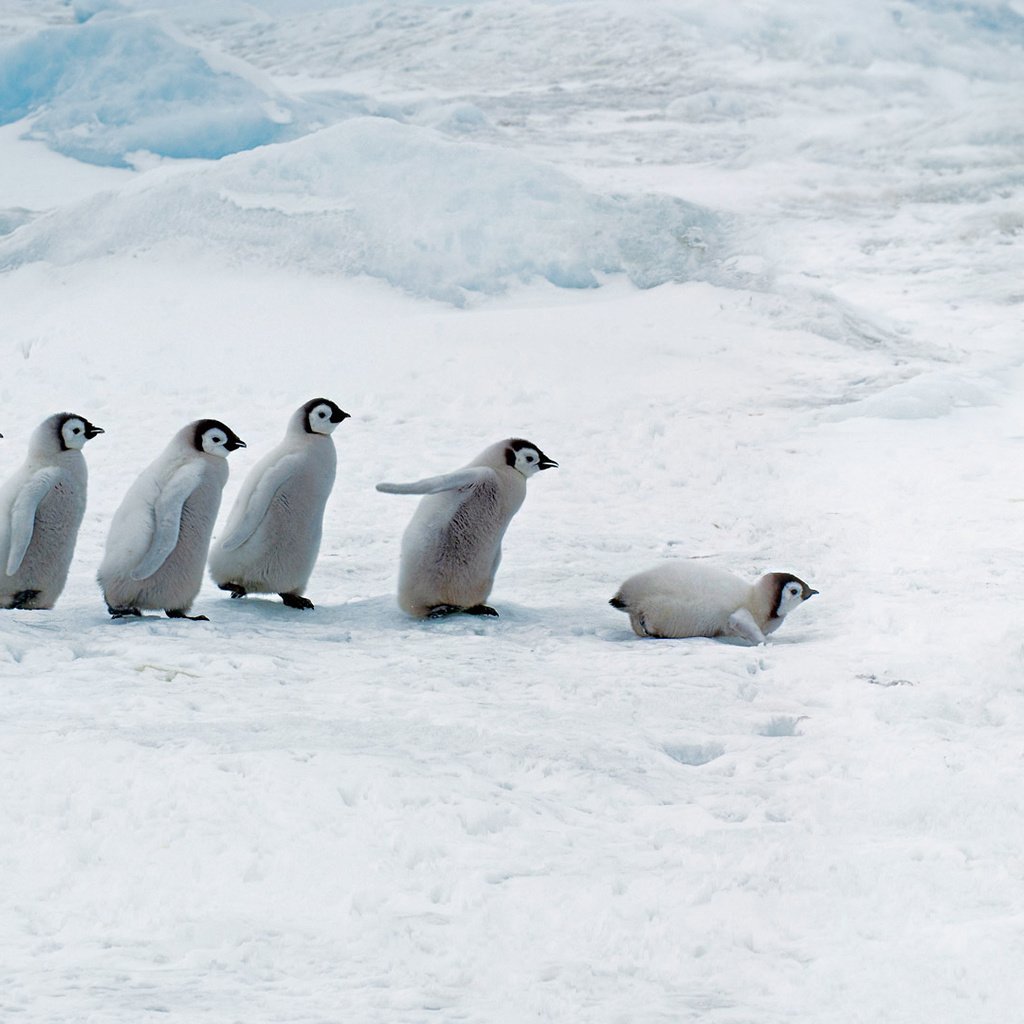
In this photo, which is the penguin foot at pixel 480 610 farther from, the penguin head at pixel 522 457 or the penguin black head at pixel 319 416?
the penguin black head at pixel 319 416

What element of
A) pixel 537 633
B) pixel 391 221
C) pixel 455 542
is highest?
pixel 391 221

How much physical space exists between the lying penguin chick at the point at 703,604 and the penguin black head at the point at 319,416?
3.70 feet

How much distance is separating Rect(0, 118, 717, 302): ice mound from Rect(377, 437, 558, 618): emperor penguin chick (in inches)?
242

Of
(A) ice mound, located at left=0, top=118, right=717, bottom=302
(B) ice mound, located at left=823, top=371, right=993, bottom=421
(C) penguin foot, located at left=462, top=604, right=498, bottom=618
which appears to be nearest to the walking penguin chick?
(C) penguin foot, located at left=462, top=604, right=498, bottom=618

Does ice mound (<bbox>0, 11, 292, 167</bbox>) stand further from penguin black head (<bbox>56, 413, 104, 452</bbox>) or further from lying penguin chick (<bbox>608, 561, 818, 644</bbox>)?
lying penguin chick (<bbox>608, 561, 818, 644</bbox>)

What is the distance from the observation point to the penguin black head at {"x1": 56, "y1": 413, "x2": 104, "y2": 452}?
4203 millimetres

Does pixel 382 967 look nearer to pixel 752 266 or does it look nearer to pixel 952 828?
pixel 952 828

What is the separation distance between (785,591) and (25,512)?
2.34 m

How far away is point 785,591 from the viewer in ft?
13.8

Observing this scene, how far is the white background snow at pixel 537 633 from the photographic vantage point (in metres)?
2.06

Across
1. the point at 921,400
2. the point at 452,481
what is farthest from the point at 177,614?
the point at 921,400

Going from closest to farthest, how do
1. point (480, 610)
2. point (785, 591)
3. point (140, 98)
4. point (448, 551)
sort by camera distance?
point (785, 591) < point (448, 551) < point (480, 610) < point (140, 98)

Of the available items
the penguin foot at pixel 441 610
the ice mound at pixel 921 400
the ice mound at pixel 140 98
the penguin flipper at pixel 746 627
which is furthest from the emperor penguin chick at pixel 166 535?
the ice mound at pixel 140 98

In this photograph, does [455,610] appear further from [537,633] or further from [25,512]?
[25,512]
